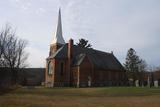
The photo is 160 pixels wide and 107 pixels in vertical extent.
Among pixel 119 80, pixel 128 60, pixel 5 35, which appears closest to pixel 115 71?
pixel 119 80

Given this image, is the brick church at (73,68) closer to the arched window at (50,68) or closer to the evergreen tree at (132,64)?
the arched window at (50,68)

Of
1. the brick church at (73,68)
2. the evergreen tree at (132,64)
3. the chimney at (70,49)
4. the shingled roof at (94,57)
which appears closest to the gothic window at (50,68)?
the brick church at (73,68)

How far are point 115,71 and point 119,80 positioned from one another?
3.20 m

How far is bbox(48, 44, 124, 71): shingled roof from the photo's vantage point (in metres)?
73.2

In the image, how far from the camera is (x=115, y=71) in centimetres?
8306

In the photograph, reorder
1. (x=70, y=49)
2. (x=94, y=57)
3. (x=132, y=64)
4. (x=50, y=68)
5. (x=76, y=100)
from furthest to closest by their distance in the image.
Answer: (x=132, y=64) < (x=94, y=57) < (x=50, y=68) < (x=70, y=49) < (x=76, y=100)

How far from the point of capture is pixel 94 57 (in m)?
79.4

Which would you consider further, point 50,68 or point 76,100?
point 50,68

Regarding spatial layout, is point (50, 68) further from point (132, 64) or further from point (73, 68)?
point (132, 64)

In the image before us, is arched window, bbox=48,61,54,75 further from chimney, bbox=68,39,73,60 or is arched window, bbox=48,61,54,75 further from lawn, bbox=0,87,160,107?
lawn, bbox=0,87,160,107

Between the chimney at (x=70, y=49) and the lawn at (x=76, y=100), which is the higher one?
the chimney at (x=70, y=49)

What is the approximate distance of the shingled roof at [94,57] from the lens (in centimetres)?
7325

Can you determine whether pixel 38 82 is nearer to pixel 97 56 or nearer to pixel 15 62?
pixel 97 56

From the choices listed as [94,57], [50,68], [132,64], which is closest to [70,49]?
[50,68]
